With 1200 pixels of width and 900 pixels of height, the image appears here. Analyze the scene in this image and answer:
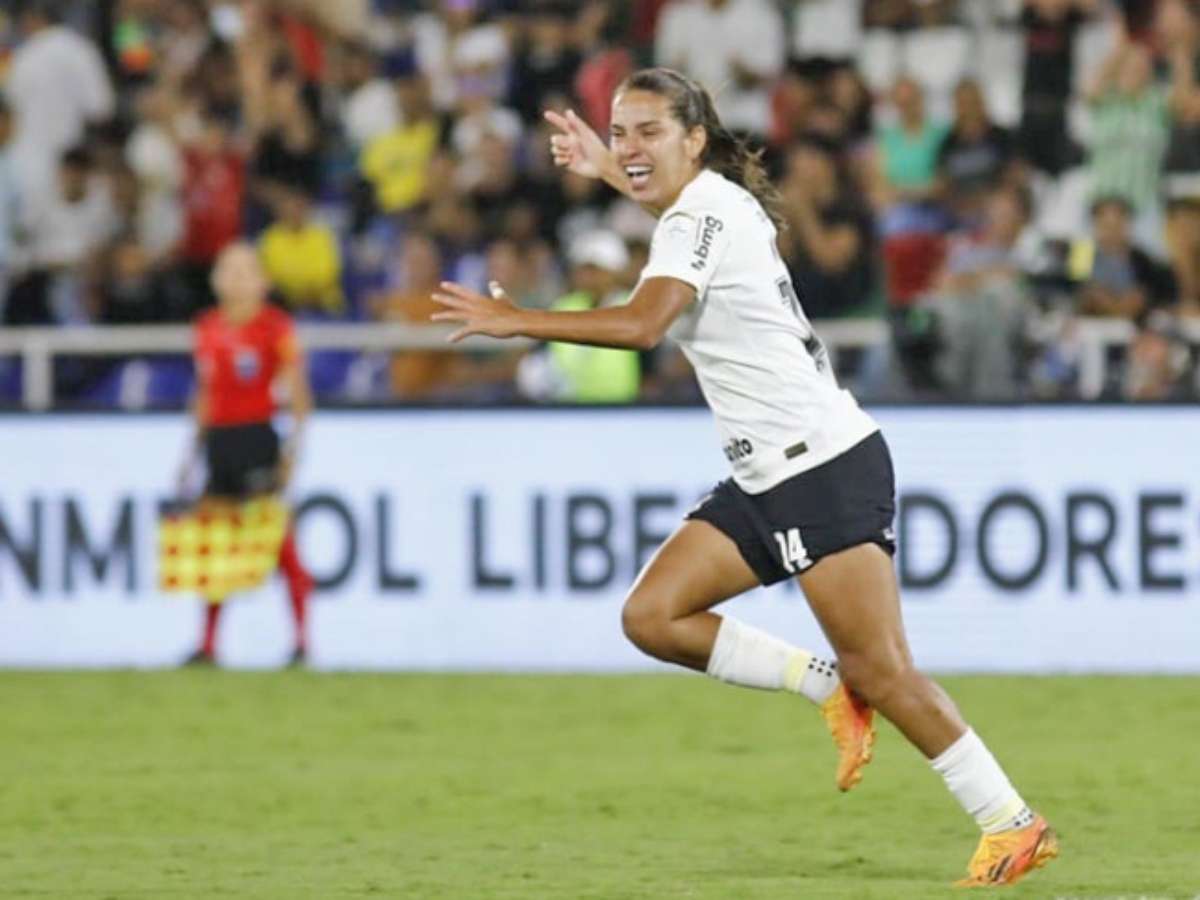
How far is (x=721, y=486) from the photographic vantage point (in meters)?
8.15

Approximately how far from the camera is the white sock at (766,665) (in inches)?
322

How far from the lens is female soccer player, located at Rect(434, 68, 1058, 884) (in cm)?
768

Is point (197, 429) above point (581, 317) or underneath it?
underneath

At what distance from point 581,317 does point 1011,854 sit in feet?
6.02

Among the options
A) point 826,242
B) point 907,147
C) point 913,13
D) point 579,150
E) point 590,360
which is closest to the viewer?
point 579,150

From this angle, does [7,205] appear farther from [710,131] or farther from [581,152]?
[710,131]

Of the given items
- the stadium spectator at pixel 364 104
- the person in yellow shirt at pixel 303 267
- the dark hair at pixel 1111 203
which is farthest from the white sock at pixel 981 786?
the stadium spectator at pixel 364 104

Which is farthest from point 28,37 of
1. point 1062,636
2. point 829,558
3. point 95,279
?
point 829,558

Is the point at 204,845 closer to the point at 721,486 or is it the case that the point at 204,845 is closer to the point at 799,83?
the point at 721,486

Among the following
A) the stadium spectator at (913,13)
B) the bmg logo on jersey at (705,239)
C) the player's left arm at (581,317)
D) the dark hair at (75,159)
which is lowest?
the dark hair at (75,159)

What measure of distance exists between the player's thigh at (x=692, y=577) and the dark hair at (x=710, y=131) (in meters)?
0.91

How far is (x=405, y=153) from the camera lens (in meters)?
18.5

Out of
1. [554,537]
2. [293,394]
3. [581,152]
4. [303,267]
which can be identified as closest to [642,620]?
[581,152]

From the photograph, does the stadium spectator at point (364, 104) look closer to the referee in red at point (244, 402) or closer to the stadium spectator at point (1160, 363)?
the referee in red at point (244, 402)
